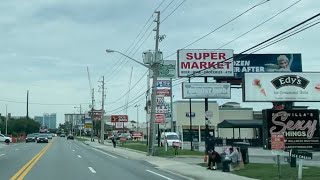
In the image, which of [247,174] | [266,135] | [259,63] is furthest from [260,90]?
[259,63]

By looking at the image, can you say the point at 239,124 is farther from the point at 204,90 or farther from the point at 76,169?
the point at 76,169

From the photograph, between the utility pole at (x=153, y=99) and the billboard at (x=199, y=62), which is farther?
the billboard at (x=199, y=62)

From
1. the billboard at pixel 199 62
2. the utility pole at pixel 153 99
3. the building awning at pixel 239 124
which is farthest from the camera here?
the building awning at pixel 239 124

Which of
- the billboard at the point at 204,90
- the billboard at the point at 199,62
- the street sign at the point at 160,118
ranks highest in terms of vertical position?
the billboard at the point at 199,62

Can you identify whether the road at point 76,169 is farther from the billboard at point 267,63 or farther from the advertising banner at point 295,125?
the billboard at point 267,63

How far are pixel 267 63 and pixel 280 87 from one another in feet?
103

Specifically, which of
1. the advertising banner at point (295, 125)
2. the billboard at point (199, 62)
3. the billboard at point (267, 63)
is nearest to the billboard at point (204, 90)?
the billboard at point (199, 62)

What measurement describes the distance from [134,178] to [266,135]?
6.94 meters

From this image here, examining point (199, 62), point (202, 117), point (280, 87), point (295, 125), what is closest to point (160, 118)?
point (199, 62)

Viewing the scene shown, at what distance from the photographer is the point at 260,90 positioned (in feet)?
97.2

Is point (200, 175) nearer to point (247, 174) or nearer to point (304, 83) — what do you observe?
point (247, 174)

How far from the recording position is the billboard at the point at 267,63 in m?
57.8

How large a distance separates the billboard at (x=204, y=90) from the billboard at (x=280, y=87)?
1775 cm

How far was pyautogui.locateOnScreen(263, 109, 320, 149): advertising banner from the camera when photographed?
2433cm
